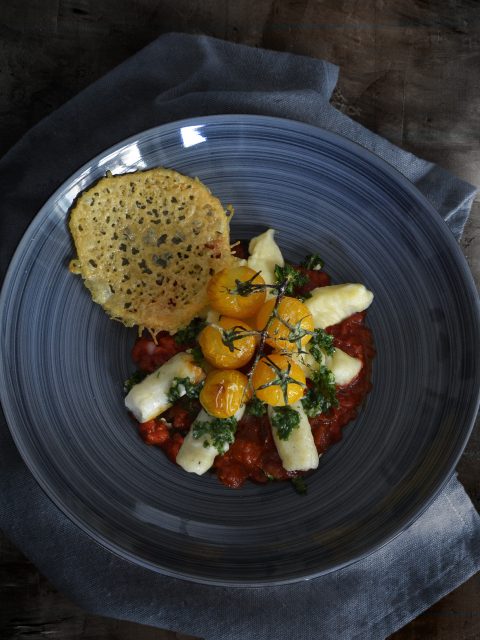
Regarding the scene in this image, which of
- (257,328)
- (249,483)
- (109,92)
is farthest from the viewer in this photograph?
(109,92)

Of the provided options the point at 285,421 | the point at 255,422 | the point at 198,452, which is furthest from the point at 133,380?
the point at 285,421

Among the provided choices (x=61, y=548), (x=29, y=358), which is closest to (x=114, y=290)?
(x=29, y=358)

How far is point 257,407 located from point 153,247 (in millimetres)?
826

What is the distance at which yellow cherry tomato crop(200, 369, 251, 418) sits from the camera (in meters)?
2.46

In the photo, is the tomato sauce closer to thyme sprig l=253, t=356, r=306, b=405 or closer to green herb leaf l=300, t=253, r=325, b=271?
green herb leaf l=300, t=253, r=325, b=271

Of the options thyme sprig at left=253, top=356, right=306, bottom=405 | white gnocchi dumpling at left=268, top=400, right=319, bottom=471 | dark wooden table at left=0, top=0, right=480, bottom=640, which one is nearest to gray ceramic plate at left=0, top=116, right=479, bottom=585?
white gnocchi dumpling at left=268, top=400, right=319, bottom=471

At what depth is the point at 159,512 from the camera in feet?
8.87

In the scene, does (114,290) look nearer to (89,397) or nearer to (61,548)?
(89,397)

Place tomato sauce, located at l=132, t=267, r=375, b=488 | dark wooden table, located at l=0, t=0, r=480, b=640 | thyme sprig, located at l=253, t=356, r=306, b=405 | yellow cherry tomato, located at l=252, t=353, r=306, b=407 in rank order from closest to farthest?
1. thyme sprig, located at l=253, t=356, r=306, b=405
2. yellow cherry tomato, located at l=252, t=353, r=306, b=407
3. tomato sauce, located at l=132, t=267, r=375, b=488
4. dark wooden table, located at l=0, t=0, r=480, b=640

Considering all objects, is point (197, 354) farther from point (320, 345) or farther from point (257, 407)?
point (320, 345)

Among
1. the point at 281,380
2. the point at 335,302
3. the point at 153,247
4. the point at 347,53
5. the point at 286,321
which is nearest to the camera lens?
the point at 281,380

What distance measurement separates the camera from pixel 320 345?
270cm

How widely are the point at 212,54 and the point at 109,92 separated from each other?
502 mm

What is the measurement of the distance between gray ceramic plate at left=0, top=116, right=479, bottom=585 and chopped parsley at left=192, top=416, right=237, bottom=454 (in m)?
0.23
